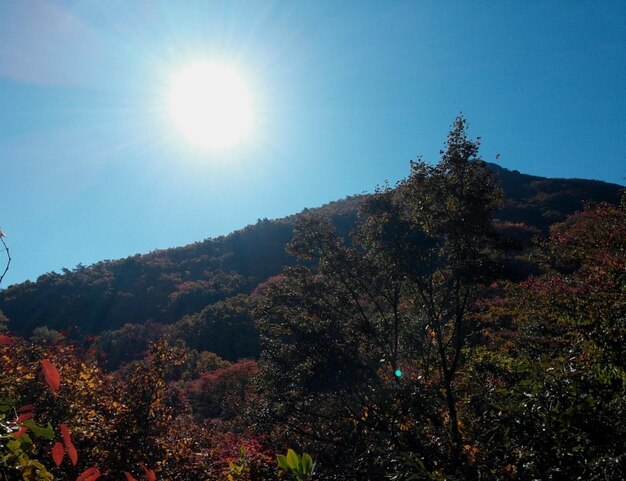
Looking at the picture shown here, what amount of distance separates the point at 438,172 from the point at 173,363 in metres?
6.82

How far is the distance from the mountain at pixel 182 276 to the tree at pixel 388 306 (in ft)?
99.2

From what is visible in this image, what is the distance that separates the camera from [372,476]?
6.79m

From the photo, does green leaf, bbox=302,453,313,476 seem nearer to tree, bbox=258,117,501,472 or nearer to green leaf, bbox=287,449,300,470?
green leaf, bbox=287,449,300,470

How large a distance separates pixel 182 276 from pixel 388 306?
48608 millimetres

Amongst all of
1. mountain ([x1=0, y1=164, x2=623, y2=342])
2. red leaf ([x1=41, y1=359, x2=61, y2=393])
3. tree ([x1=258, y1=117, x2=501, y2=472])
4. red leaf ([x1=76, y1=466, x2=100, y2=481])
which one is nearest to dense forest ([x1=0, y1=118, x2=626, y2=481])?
tree ([x1=258, y1=117, x2=501, y2=472])

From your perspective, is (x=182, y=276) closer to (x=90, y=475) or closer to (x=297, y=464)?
(x=90, y=475)

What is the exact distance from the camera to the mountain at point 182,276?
47812 millimetres

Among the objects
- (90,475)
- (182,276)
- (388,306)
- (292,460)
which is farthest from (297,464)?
(182,276)

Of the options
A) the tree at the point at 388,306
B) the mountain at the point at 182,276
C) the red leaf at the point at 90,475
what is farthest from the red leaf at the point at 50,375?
the mountain at the point at 182,276

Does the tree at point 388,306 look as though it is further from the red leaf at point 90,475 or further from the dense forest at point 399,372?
the red leaf at point 90,475

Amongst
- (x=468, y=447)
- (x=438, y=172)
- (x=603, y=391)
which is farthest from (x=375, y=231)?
(x=603, y=391)

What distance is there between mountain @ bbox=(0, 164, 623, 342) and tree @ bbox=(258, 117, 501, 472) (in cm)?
3023

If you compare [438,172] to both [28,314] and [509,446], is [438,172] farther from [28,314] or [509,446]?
[28,314]

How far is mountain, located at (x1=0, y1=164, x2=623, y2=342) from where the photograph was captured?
157ft
